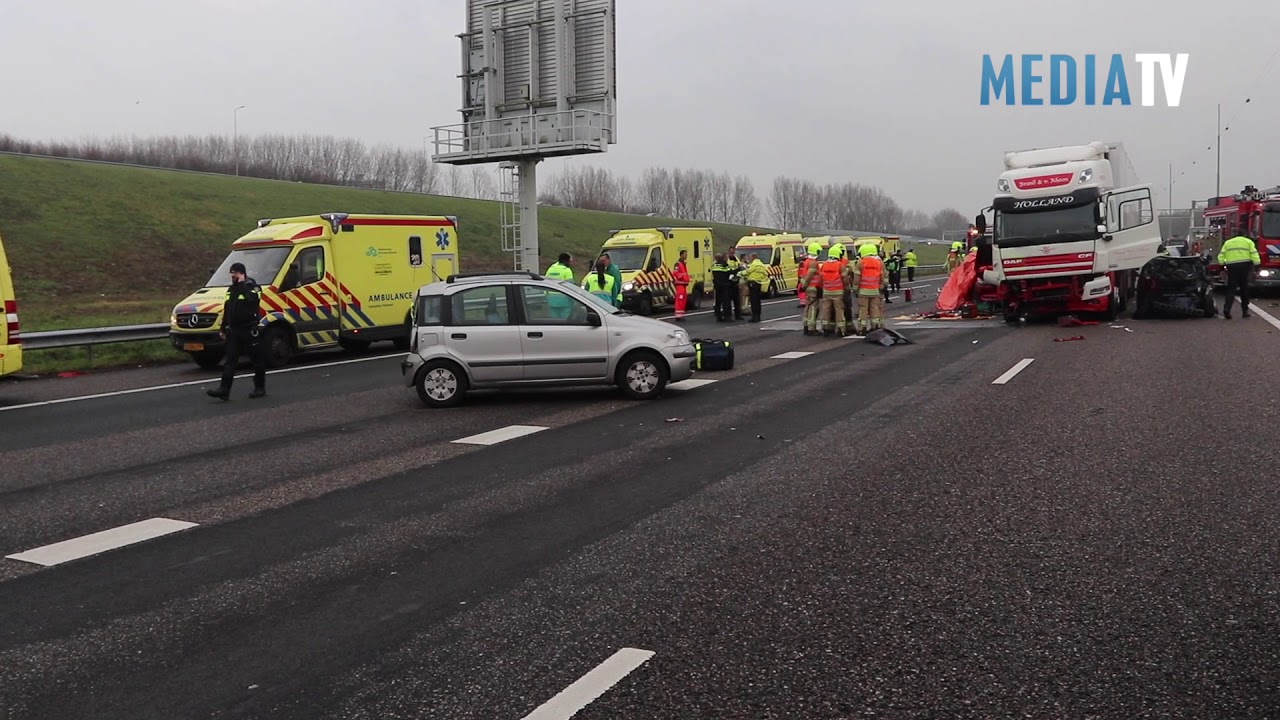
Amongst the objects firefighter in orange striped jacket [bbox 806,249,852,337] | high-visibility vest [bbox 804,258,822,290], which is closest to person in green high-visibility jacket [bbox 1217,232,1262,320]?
firefighter in orange striped jacket [bbox 806,249,852,337]

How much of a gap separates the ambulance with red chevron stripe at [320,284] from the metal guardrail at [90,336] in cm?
166

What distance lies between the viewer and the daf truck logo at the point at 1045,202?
20.8 meters

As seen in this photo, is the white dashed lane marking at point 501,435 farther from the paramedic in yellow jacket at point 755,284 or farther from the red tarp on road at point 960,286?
the red tarp on road at point 960,286

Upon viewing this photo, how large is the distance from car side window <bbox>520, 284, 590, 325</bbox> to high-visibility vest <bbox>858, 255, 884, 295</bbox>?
8.77 metres

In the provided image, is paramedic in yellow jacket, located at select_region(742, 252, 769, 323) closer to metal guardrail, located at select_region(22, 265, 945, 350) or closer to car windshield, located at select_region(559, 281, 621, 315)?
metal guardrail, located at select_region(22, 265, 945, 350)

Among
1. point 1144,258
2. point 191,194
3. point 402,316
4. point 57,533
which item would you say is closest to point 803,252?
point 1144,258

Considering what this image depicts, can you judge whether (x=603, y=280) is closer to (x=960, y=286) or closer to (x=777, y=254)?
(x=960, y=286)

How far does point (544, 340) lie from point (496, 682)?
27.2 feet

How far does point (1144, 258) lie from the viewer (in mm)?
22266

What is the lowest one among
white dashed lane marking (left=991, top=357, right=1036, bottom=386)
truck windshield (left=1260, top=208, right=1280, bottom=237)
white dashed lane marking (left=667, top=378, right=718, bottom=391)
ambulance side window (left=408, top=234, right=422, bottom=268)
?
white dashed lane marking (left=667, top=378, right=718, bottom=391)

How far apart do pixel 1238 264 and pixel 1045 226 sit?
13.5ft

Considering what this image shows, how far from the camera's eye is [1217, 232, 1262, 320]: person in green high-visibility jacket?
69.2 feet

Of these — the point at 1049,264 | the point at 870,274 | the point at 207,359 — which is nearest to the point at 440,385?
the point at 207,359

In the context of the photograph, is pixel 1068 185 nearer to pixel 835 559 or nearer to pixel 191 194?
pixel 835 559
